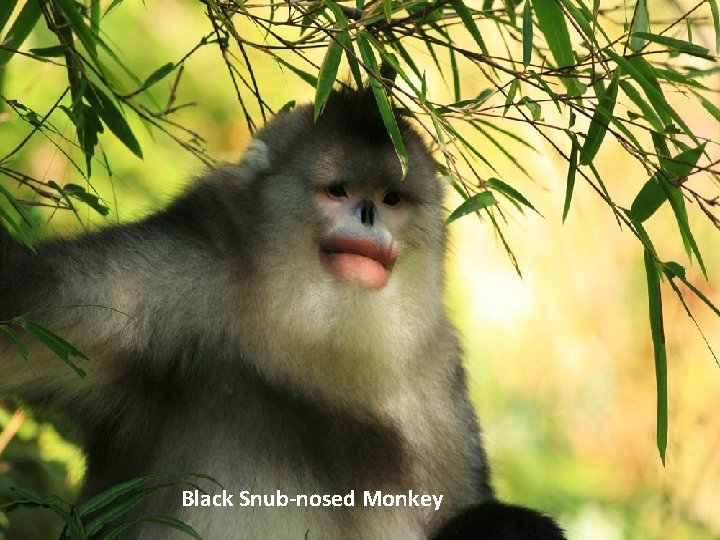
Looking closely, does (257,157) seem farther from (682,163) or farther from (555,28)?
(682,163)

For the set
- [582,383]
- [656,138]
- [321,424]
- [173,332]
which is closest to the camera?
[656,138]

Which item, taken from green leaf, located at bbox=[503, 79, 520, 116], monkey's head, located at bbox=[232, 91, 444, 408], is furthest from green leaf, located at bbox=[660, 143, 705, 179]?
monkey's head, located at bbox=[232, 91, 444, 408]

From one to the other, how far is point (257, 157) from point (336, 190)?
345mm

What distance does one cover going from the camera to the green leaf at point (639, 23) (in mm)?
3410

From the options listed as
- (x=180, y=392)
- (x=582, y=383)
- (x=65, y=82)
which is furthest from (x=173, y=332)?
(x=582, y=383)

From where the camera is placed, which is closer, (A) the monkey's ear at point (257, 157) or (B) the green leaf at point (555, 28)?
A: (B) the green leaf at point (555, 28)

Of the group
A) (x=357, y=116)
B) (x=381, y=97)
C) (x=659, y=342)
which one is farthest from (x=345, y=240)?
Answer: (x=659, y=342)

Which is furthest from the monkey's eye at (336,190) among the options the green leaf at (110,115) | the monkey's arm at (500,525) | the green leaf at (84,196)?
the monkey's arm at (500,525)

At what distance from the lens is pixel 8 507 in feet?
10.6

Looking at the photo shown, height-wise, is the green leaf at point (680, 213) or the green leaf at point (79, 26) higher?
the green leaf at point (79, 26)

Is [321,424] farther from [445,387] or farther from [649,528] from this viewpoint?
[649,528]

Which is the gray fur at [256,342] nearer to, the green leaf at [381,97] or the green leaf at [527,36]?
the green leaf at [381,97]

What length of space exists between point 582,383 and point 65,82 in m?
4.07

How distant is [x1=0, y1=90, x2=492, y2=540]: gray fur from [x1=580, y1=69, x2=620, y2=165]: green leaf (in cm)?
77
